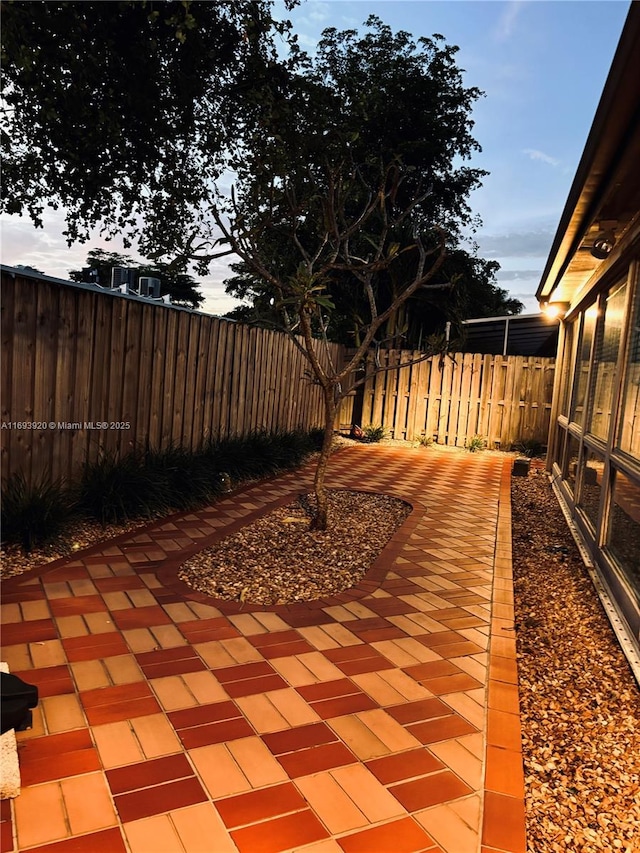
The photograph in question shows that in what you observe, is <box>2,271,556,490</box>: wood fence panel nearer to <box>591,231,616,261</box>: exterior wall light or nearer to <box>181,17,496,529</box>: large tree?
<box>181,17,496,529</box>: large tree

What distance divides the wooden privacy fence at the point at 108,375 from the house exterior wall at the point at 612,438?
4042 millimetres

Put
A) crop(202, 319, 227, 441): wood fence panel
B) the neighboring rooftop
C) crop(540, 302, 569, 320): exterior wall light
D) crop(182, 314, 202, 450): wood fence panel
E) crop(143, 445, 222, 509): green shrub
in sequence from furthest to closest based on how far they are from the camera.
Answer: the neighboring rooftop
crop(540, 302, 569, 320): exterior wall light
crop(202, 319, 227, 441): wood fence panel
crop(182, 314, 202, 450): wood fence panel
crop(143, 445, 222, 509): green shrub

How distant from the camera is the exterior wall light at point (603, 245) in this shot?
404cm

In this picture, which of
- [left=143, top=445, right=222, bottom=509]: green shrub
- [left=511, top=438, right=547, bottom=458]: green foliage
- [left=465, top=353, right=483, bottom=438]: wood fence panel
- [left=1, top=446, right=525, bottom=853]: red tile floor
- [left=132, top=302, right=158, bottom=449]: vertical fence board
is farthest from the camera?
[left=465, top=353, right=483, bottom=438]: wood fence panel

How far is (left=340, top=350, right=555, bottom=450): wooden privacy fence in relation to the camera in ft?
36.4

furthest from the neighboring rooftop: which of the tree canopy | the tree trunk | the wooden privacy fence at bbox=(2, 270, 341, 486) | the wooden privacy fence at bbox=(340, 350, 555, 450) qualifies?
the tree trunk

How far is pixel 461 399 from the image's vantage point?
37.9 ft

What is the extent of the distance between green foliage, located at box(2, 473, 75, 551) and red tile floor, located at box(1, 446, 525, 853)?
0.97 feet

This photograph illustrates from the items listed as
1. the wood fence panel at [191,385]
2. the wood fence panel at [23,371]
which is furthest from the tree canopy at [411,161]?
the wood fence panel at [23,371]

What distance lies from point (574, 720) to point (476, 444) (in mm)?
9080

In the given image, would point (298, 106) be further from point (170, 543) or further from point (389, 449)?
point (389, 449)

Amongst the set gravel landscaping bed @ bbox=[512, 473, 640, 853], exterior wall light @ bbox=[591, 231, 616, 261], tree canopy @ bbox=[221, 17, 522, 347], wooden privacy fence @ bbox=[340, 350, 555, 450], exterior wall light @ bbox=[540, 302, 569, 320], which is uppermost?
tree canopy @ bbox=[221, 17, 522, 347]

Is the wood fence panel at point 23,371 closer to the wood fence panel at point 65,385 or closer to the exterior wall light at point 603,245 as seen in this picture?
the wood fence panel at point 65,385

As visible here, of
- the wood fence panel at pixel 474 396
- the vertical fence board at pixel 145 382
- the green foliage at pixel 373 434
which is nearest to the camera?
the vertical fence board at pixel 145 382
